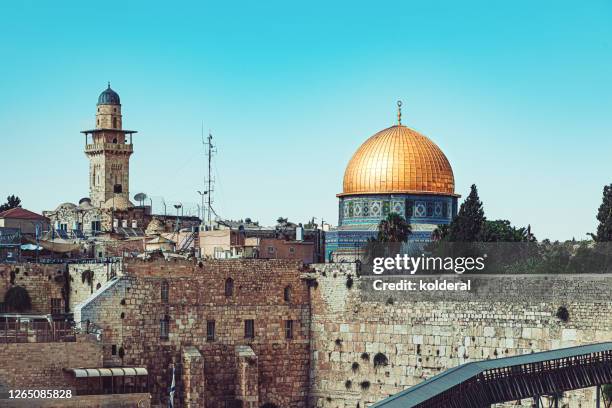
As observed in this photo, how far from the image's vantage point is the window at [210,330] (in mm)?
53375

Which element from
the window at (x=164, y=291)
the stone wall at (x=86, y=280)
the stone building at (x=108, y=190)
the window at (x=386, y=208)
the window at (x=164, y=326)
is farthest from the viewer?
the stone building at (x=108, y=190)

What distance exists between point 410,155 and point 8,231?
Answer: 59.9 feet

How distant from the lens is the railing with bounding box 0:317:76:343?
1948 inches

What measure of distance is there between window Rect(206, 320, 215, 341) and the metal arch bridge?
15510mm

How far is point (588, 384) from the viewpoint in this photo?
131ft

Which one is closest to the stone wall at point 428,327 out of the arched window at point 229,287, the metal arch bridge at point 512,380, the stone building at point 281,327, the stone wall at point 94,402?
the stone building at point 281,327

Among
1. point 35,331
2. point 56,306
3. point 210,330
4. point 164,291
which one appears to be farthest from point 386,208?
point 35,331

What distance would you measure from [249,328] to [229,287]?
1661 mm

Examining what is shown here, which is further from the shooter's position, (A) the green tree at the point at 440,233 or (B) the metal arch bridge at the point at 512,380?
(A) the green tree at the point at 440,233

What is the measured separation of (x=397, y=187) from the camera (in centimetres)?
6575

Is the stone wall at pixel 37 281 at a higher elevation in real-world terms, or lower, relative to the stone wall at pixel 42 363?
higher

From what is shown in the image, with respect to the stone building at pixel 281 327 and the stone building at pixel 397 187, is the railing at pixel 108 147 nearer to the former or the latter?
the stone building at pixel 397 187

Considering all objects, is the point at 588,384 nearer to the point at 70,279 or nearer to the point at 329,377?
the point at 329,377

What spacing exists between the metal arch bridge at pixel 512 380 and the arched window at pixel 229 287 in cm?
1560
